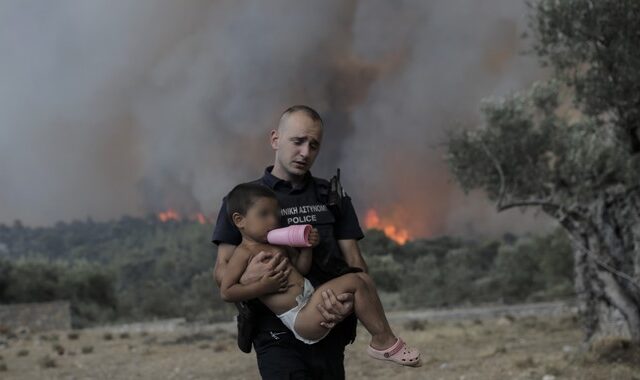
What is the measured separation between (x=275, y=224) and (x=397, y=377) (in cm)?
1003

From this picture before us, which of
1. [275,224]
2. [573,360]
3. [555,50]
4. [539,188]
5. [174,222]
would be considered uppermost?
[174,222]

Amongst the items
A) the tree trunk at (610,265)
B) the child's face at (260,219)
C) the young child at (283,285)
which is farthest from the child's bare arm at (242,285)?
the tree trunk at (610,265)

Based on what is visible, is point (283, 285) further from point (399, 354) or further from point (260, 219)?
point (399, 354)

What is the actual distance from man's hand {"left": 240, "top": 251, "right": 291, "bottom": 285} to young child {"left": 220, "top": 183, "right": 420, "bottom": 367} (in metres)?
0.03

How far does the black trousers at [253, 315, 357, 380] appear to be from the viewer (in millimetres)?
3514

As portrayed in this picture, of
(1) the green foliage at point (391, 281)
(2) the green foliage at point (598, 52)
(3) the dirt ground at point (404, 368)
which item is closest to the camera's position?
(2) the green foliage at point (598, 52)

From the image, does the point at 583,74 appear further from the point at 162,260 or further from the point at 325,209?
the point at 162,260

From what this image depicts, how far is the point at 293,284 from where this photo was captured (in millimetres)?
3342

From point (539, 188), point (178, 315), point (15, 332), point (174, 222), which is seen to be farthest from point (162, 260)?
point (539, 188)

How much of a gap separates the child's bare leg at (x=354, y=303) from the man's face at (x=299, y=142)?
60cm

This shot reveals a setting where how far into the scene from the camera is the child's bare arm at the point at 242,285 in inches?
127

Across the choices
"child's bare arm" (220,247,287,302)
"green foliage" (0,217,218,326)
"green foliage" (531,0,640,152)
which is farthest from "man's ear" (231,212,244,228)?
"green foliage" (0,217,218,326)

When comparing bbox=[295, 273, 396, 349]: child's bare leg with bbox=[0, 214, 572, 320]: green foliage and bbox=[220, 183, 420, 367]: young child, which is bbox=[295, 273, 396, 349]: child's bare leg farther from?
bbox=[0, 214, 572, 320]: green foliage

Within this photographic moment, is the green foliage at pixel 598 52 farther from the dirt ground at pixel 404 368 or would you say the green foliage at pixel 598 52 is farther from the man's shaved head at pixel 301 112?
the man's shaved head at pixel 301 112
